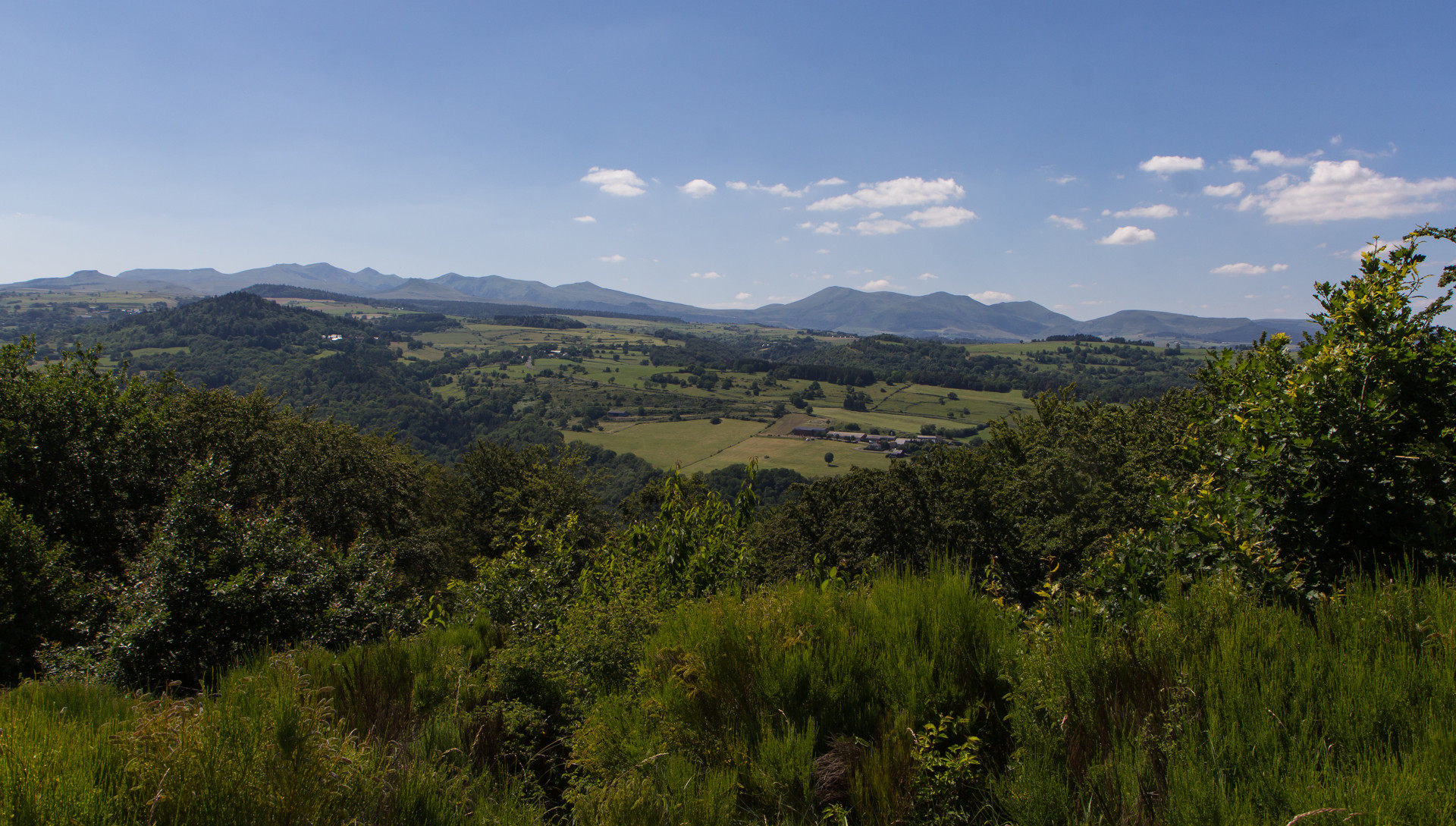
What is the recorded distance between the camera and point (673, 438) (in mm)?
108438

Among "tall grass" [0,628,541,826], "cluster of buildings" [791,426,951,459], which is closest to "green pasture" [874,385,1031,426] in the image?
"cluster of buildings" [791,426,951,459]

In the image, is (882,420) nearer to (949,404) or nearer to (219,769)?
(949,404)

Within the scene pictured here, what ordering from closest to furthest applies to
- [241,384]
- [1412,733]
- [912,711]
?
[1412,733], [912,711], [241,384]

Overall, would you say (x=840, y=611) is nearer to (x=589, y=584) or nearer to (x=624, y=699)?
(x=624, y=699)

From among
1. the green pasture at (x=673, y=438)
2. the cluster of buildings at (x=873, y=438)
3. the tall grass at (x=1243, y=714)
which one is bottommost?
the green pasture at (x=673, y=438)

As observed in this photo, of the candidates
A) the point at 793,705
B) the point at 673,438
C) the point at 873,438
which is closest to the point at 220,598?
the point at 793,705

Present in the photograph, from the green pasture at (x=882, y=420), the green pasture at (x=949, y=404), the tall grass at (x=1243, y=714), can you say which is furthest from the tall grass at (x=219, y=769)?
the green pasture at (x=949, y=404)

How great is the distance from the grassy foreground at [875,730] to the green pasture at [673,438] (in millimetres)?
83887

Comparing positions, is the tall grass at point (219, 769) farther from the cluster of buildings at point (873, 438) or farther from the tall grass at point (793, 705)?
the cluster of buildings at point (873, 438)

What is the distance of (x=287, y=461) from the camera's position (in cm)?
2088

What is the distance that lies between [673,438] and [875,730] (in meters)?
105

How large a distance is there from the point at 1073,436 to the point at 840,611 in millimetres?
22404

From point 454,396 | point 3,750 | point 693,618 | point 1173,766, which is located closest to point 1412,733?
point 1173,766

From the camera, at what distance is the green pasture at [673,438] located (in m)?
95.6
